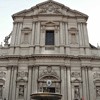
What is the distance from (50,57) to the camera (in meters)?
18.0

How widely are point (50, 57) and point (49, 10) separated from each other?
5.31 meters

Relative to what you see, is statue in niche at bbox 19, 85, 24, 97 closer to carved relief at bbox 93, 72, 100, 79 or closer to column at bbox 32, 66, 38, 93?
column at bbox 32, 66, 38, 93

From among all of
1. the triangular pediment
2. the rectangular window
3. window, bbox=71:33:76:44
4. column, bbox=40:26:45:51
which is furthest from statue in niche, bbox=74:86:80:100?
the triangular pediment

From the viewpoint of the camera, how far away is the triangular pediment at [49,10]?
20.4 m

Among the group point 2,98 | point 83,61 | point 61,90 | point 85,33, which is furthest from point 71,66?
point 2,98

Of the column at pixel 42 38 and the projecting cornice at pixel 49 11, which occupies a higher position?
the projecting cornice at pixel 49 11

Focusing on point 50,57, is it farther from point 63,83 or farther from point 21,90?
point 21,90

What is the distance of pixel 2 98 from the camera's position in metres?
17.1

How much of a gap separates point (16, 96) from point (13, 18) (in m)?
A: 7.93

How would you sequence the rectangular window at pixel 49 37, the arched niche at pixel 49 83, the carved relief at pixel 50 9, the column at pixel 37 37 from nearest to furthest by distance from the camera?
the arched niche at pixel 49 83, the column at pixel 37 37, the rectangular window at pixel 49 37, the carved relief at pixel 50 9

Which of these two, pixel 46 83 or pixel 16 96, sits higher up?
pixel 46 83

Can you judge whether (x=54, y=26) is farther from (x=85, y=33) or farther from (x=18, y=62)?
(x=18, y=62)

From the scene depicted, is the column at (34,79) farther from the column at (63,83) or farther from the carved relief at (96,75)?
the carved relief at (96,75)

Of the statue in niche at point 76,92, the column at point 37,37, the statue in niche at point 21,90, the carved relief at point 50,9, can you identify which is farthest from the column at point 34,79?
the carved relief at point 50,9
